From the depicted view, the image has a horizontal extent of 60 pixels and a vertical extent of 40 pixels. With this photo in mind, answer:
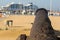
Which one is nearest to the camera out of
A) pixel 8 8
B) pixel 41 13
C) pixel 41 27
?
pixel 41 27

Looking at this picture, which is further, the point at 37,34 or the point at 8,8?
the point at 8,8

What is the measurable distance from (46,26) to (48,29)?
99 mm

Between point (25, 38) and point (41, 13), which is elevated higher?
point (41, 13)

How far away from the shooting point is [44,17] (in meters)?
5.27

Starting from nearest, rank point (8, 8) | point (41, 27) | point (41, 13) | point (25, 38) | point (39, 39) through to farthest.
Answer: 1. point (39, 39)
2. point (41, 27)
3. point (25, 38)
4. point (41, 13)
5. point (8, 8)

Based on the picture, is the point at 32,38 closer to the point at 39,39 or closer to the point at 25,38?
the point at 39,39

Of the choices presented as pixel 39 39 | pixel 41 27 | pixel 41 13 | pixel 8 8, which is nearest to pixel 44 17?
pixel 41 13

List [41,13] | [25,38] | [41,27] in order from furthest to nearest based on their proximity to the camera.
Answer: [41,13] → [25,38] → [41,27]

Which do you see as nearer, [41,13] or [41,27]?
[41,27]

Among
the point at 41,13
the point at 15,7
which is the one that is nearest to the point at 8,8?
the point at 15,7

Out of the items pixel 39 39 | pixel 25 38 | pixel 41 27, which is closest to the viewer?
pixel 39 39

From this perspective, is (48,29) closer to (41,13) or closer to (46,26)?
(46,26)

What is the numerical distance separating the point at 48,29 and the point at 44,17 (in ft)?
2.80

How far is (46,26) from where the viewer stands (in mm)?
4520
